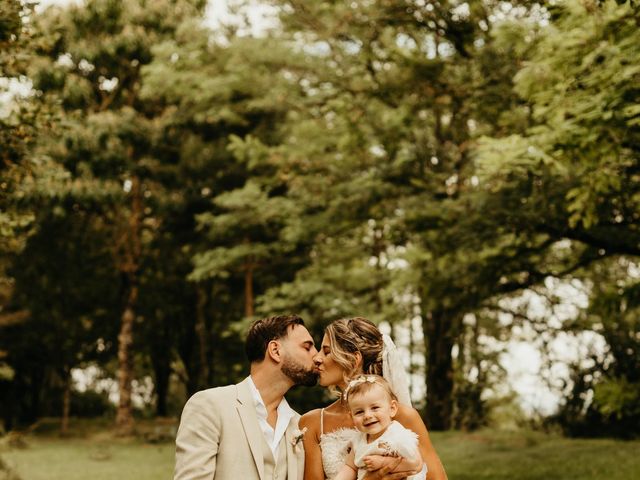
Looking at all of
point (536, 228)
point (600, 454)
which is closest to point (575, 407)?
point (600, 454)

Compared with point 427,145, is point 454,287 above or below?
below

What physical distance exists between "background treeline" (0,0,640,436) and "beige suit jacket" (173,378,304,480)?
5.36m

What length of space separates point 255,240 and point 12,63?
14.3 m

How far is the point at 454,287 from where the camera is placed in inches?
556

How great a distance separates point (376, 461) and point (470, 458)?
43.4 feet

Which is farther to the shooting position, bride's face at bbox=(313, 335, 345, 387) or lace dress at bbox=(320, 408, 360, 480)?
bride's face at bbox=(313, 335, 345, 387)

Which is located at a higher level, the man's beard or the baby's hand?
the man's beard

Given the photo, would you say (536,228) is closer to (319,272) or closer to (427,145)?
(427,145)

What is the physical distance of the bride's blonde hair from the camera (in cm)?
418

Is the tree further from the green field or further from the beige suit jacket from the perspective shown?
the beige suit jacket

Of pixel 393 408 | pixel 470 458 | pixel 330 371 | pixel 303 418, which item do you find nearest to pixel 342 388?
pixel 330 371

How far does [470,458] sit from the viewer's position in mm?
16062

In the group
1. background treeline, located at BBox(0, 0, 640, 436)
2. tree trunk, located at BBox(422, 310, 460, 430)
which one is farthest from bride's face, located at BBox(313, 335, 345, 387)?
tree trunk, located at BBox(422, 310, 460, 430)

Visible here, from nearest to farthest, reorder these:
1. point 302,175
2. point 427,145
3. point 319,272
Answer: point 427,145 < point 302,175 < point 319,272
